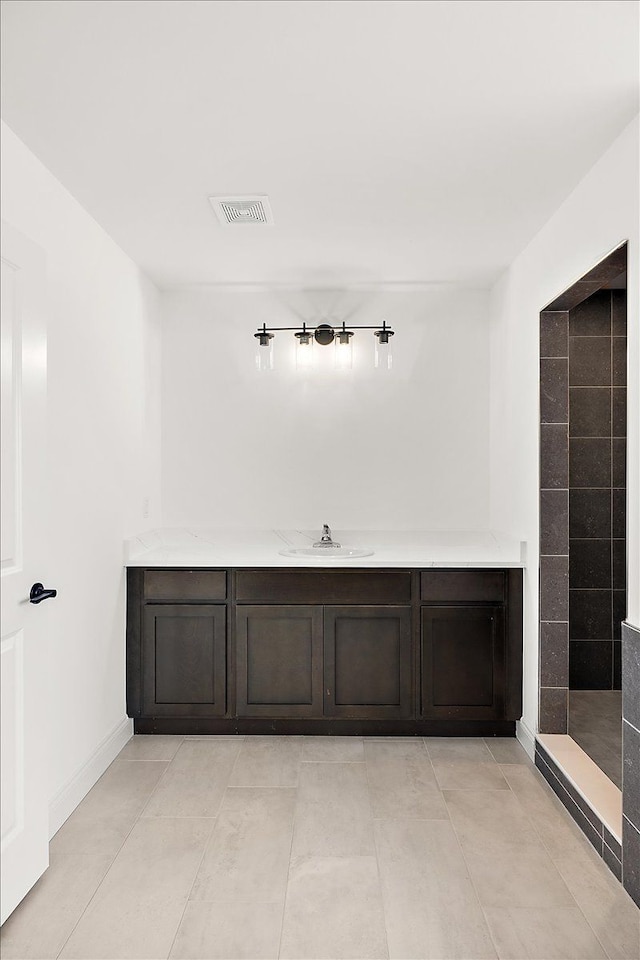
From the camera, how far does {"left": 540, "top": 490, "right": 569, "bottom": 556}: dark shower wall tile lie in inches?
128

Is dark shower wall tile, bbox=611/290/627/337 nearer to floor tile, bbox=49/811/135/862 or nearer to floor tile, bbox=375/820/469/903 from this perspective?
floor tile, bbox=375/820/469/903

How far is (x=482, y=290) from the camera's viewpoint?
14.0ft

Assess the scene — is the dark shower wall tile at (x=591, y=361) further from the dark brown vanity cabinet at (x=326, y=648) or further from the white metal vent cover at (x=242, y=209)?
the white metal vent cover at (x=242, y=209)

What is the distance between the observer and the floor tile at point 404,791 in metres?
2.79

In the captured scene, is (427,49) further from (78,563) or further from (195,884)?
(195,884)

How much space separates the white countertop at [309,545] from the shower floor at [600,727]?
0.87m

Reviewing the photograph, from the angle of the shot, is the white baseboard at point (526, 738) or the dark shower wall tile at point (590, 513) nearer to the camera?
the white baseboard at point (526, 738)

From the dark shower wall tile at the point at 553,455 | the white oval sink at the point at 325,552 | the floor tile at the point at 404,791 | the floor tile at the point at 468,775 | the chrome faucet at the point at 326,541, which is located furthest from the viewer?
the chrome faucet at the point at 326,541

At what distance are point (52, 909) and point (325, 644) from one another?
171cm

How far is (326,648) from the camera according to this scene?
3.58m

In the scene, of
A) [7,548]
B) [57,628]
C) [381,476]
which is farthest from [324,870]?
[381,476]

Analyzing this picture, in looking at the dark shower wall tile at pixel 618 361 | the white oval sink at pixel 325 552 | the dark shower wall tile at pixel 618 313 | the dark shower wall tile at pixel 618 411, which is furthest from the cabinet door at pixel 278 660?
the dark shower wall tile at pixel 618 313

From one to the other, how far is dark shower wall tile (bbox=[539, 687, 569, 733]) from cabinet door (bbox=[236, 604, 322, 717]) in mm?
1065

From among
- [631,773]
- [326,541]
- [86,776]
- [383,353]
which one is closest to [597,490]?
[383,353]
